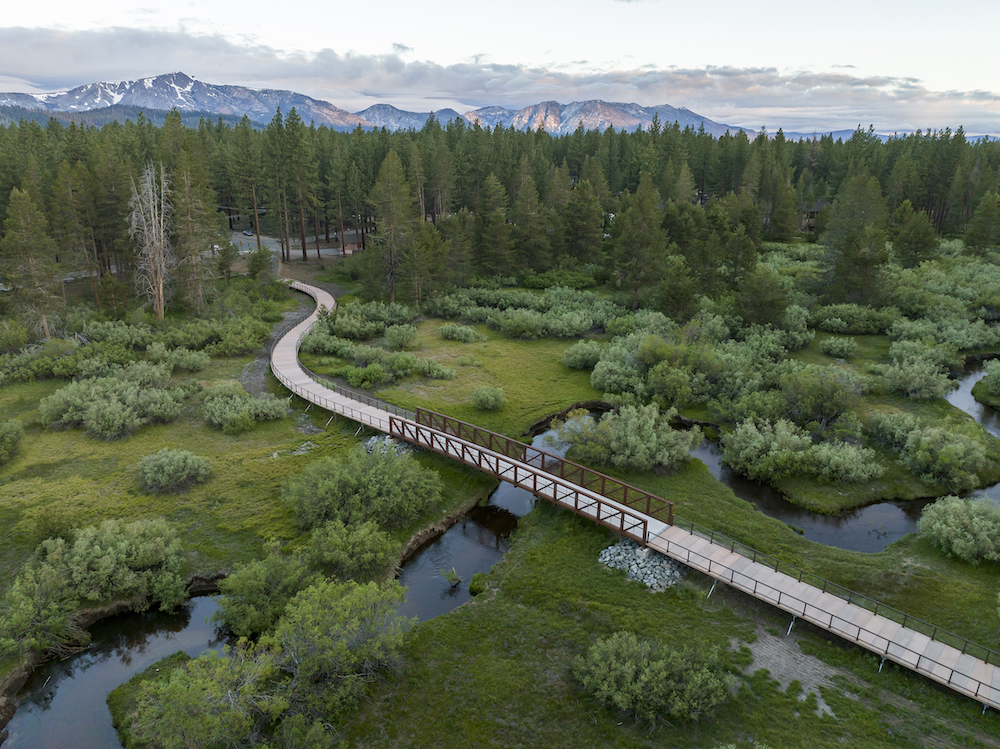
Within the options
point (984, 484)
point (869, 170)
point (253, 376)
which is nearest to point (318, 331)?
point (253, 376)

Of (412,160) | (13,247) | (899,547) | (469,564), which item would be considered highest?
(412,160)

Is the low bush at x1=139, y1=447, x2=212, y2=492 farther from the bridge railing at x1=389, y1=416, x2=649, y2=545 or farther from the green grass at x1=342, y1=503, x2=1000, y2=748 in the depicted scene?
the green grass at x1=342, y1=503, x2=1000, y2=748

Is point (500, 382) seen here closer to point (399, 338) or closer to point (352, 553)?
point (399, 338)

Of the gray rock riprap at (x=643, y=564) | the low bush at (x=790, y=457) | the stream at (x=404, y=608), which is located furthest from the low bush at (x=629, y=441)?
the gray rock riprap at (x=643, y=564)

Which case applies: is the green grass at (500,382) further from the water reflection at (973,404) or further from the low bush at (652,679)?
the water reflection at (973,404)

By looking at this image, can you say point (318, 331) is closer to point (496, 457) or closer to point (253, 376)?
point (253, 376)

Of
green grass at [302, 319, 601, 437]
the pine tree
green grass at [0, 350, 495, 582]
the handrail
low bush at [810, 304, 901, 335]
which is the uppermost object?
the pine tree

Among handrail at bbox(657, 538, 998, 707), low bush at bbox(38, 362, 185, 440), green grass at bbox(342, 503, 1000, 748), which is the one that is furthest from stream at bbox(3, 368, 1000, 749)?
low bush at bbox(38, 362, 185, 440)
